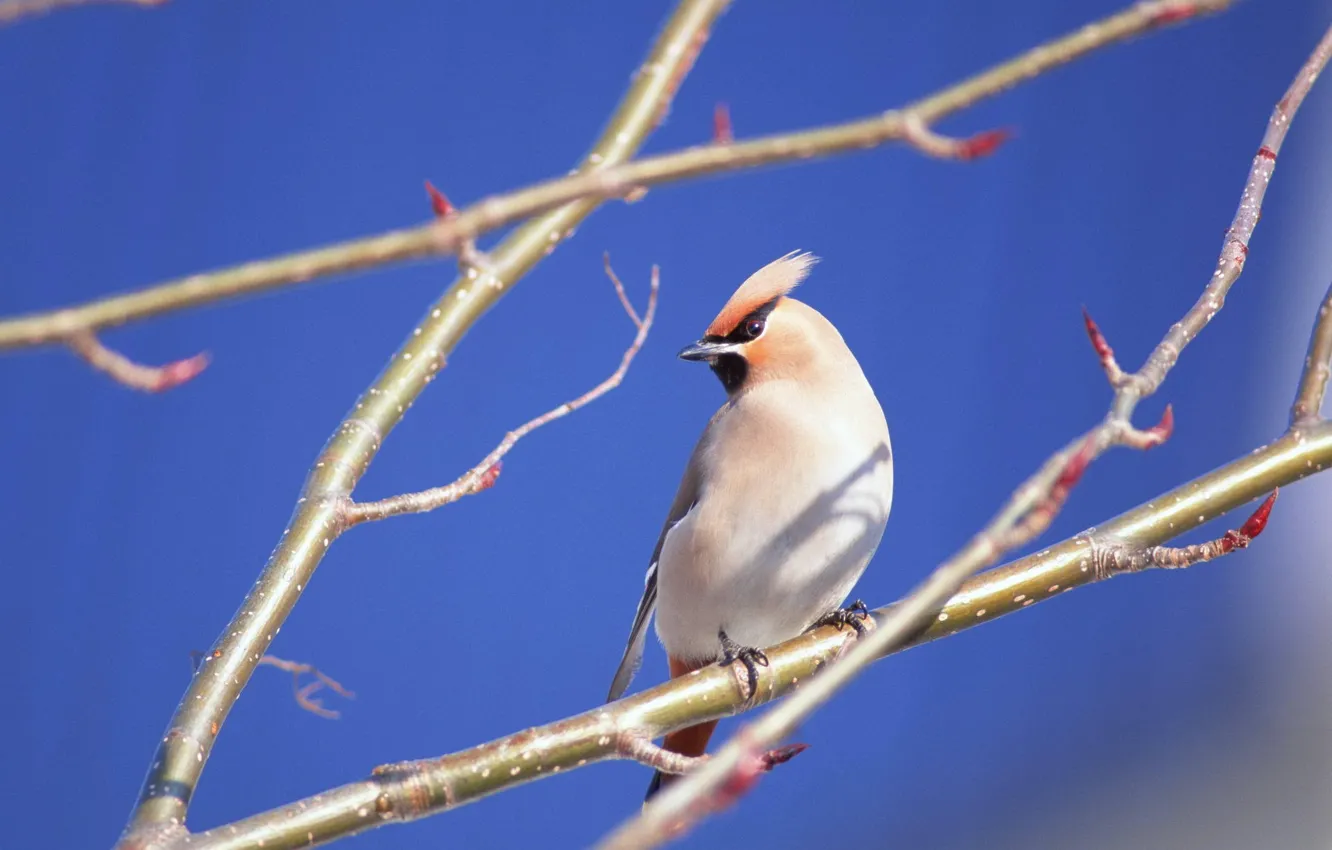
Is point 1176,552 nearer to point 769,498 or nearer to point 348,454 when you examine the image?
point 769,498

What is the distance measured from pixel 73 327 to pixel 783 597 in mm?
1547

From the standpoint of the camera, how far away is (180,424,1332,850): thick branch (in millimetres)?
1199

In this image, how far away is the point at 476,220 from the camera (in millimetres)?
653

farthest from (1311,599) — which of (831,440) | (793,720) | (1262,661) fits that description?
(793,720)

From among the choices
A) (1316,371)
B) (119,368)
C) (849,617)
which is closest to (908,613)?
(119,368)

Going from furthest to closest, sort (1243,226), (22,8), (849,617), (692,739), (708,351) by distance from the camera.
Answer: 1. (708,351)
2. (692,739)
3. (849,617)
4. (1243,226)
5. (22,8)

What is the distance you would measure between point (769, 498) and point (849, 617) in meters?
0.21

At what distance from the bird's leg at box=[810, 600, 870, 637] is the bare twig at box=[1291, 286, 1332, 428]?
0.61m

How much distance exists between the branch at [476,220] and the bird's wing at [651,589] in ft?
4.86

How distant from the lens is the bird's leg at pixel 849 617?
191 centimetres

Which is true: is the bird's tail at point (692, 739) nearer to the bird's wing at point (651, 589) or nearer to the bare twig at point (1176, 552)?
the bird's wing at point (651, 589)

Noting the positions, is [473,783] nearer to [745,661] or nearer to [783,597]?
[745,661]

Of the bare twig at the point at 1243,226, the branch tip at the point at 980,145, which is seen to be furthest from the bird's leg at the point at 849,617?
the branch tip at the point at 980,145

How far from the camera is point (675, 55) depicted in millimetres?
1250
